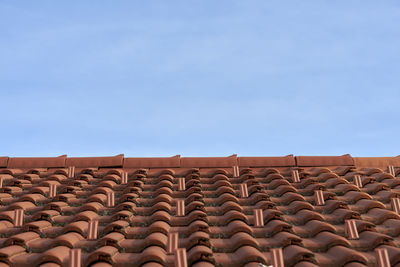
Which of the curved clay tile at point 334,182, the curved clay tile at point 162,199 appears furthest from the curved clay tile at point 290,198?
the curved clay tile at point 162,199

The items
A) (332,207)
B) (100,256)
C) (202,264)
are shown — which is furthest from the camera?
(332,207)

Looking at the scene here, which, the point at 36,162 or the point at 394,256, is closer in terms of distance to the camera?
the point at 394,256

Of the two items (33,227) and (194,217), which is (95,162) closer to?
(33,227)

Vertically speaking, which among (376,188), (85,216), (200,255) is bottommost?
(200,255)

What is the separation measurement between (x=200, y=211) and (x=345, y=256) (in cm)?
202

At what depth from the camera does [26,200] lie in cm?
641

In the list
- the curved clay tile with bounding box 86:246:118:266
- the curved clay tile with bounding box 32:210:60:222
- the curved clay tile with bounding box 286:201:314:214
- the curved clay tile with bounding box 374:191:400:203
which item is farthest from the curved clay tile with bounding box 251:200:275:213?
the curved clay tile with bounding box 32:210:60:222

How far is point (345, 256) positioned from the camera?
445cm

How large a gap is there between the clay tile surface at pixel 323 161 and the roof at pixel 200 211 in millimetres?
20

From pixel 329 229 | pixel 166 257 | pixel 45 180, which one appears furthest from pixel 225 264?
pixel 45 180

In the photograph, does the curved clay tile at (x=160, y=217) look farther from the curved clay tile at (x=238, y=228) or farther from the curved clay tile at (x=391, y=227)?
the curved clay tile at (x=391, y=227)

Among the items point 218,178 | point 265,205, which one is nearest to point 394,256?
point 265,205

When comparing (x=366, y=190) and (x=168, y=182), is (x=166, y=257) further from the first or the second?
(x=366, y=190)

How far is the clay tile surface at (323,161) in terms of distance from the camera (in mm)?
8164
